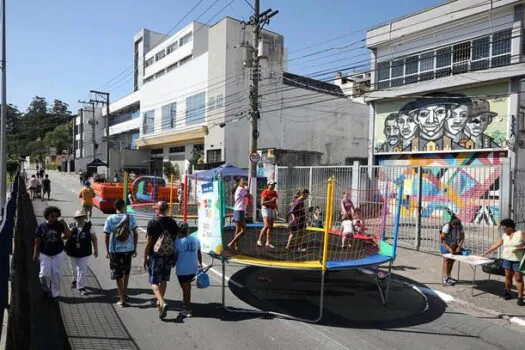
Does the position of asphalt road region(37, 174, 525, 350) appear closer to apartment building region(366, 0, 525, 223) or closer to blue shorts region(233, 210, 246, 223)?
blue shorts region(233, 210, 246, 223)

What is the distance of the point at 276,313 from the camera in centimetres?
657

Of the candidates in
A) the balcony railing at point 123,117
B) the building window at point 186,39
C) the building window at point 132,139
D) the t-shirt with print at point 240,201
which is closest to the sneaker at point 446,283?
the t-shirt with print at point 240,201

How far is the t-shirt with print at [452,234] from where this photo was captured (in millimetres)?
8695

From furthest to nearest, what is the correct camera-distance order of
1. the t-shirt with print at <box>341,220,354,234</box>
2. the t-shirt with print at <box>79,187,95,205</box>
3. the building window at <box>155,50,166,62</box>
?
the building window at <box>155,50,166,62</box>
the t-shirt with print at <box>79,187,95,205</box>
the t-shirt with print at <box>341,220,354,234</box>

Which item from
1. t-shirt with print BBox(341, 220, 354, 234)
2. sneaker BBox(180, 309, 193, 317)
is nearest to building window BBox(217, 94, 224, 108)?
t-shirt with print BBox(341, 220, 354, 234)

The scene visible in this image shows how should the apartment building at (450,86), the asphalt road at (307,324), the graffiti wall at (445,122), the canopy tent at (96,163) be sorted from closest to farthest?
the asphalt road at (307,324) → the apartment building at (450,86) → the graffiti wall at (445,122) → the canopy tent at (96,163)

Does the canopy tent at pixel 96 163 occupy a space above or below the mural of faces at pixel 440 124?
below

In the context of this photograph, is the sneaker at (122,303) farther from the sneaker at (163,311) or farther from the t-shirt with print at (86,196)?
the t-shirt with print at (86,196)

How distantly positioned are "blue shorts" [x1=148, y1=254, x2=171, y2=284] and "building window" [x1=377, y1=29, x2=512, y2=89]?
50.0 feet

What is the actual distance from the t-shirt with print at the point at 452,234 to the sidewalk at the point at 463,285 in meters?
0.91

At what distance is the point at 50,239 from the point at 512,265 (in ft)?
26.1

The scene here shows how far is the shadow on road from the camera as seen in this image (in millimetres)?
6629

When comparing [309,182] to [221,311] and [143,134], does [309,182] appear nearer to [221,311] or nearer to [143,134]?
[221,311]

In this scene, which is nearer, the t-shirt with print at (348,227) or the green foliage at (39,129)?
the t-shirt with print at (348,227)
